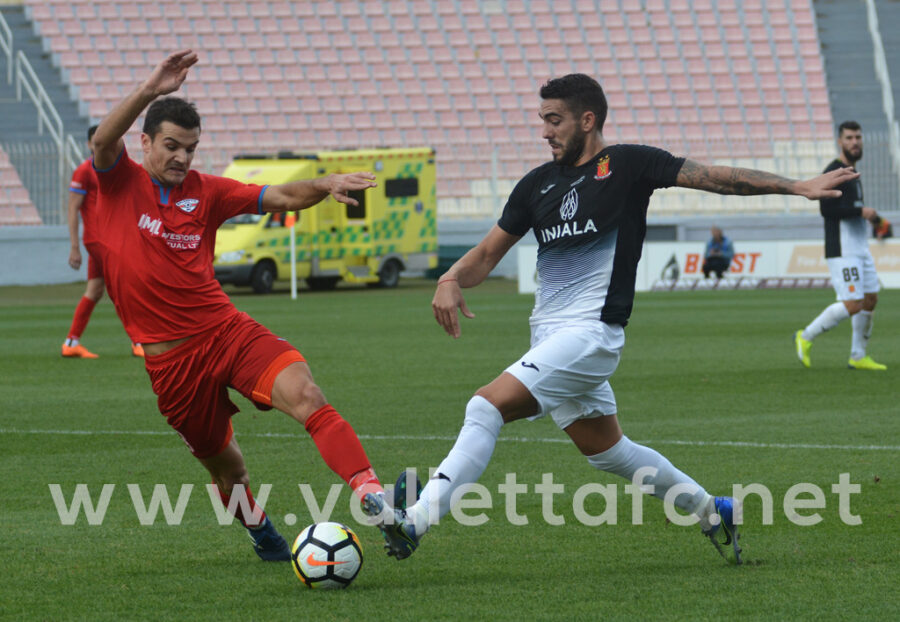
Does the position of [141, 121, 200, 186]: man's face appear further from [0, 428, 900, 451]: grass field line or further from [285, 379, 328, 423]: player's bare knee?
[0, 428, 900, 451]: grass field line

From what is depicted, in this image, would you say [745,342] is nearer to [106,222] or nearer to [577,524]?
[577,524]

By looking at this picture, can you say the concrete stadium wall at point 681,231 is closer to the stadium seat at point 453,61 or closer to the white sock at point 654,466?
the stadium seat at point 453,61

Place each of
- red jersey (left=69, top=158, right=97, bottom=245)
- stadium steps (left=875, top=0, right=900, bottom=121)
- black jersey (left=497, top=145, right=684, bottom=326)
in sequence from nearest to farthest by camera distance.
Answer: black jersey (left=497, top=145, right=684, bottom=326), red jersey (left=69, top=158, right=97, bottom=245), stadium steps (left=875, top=0, right=900, bottom=121)

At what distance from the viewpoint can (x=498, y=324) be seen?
766 inches

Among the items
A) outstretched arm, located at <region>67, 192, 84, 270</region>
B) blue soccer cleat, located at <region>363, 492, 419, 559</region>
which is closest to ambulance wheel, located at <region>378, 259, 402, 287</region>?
outstretched arm, located at <region>67, 192, 84, 270</region>

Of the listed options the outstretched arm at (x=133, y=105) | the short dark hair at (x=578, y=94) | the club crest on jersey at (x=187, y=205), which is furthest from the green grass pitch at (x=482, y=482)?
the short dark hair at (x=578, y=94)

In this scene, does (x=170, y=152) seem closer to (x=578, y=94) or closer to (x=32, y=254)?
(x=578, y=94)

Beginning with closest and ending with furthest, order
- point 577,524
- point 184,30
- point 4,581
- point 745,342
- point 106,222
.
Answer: point 4,581
point 106,222
point 577,524
point 745,342
point 184,30

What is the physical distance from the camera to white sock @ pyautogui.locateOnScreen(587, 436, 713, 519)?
5312 mm

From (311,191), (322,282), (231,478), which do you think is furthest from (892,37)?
(231,478)

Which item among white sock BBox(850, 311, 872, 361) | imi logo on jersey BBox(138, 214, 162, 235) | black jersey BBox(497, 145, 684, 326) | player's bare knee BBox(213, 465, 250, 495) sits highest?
imi logo on jersey BBox(138, 214, 162, 235)

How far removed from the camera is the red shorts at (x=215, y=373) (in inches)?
204

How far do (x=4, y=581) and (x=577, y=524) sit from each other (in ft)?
7.54

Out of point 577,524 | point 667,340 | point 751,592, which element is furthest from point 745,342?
point 751,592
